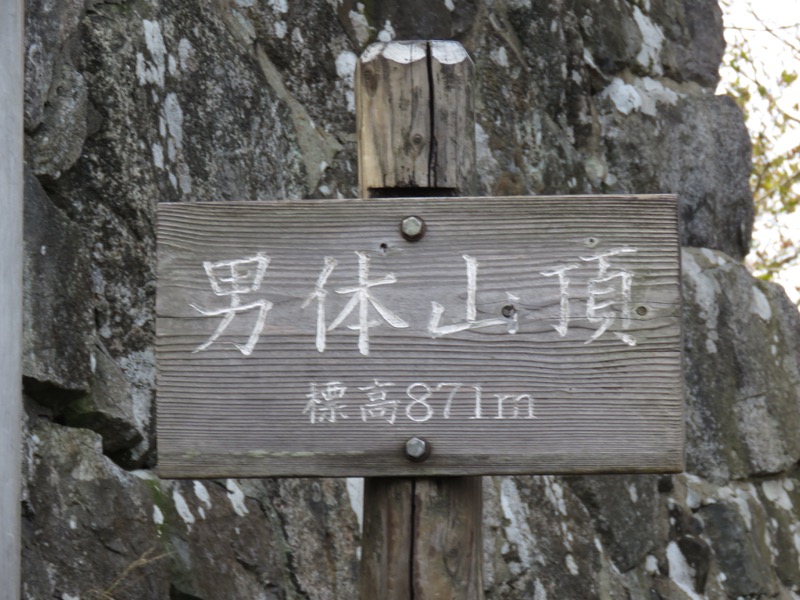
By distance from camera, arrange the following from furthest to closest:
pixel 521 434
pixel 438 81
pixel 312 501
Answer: pixel 312 501, pixel 438 81, pixel 521 434

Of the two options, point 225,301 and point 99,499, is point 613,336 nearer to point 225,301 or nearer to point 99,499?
point 225,301

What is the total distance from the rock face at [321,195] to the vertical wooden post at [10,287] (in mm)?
452

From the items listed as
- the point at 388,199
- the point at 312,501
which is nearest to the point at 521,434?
the point at 388,199

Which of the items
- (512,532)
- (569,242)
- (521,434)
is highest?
(569,242)

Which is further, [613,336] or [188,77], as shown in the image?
[188,77]

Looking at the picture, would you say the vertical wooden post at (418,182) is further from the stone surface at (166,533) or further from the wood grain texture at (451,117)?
the stone surface at (166,533)

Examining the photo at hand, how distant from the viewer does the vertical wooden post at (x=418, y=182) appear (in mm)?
1697

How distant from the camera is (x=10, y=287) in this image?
1662 millimetres

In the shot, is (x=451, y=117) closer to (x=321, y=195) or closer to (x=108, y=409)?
(x=108, y=409)

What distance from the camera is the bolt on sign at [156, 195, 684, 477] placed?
5.37 ft

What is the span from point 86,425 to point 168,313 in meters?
0.74

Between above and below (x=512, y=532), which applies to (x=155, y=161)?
above

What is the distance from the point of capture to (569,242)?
1.66 m

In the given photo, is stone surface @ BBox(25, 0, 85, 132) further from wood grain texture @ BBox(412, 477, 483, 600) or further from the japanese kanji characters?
wood grain texture @ BBox(412, 477, 483, 600)
